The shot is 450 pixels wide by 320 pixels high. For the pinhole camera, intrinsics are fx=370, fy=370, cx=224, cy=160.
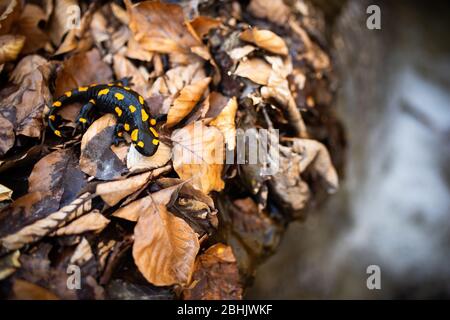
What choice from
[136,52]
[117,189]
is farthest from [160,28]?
[117,189]

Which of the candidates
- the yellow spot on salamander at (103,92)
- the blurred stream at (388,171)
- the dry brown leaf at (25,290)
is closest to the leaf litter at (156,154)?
the dry brown leaf at (25,290)

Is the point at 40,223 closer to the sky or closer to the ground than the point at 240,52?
closer to the ground

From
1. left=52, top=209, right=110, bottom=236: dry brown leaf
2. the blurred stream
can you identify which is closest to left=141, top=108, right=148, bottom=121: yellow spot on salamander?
left=52, top=209, right=110, bottom=236: dry brown leaf

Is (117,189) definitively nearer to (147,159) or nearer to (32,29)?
(147,159)

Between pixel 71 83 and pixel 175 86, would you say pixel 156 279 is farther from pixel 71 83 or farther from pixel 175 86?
pixel 71 83
